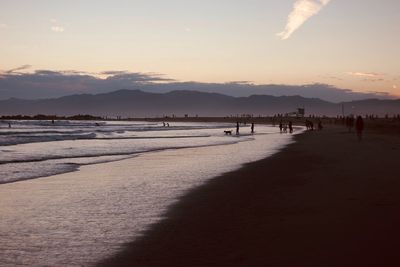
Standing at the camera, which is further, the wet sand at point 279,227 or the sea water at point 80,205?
the sea water at point 80,205

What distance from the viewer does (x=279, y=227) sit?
853 centimetres

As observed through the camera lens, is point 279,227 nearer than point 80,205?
Yes

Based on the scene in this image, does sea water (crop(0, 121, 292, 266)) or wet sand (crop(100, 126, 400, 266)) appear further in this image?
sea water (crop(0, 121, 292, 266))

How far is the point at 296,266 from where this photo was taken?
626 cm

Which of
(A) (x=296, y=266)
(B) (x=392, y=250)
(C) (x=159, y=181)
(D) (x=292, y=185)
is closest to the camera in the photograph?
(A) (x=296, y=266)

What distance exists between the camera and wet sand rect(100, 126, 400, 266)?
6680mm

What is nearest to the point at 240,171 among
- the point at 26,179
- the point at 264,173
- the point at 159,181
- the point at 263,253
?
the point at 264,173

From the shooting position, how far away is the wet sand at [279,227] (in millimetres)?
6680

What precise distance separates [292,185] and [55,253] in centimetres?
857

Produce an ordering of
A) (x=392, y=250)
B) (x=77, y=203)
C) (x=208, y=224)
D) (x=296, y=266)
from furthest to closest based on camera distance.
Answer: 1. (x=77, y=203)
2. (x=208, y=224)
3. (x=392, y=250)
4. (x=296, y=266)

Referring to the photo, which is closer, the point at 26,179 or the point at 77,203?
the point at 77,203

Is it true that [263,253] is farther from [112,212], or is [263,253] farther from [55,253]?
[112,212]

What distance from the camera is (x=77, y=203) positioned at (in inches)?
448

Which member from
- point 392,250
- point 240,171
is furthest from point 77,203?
point 240,171
